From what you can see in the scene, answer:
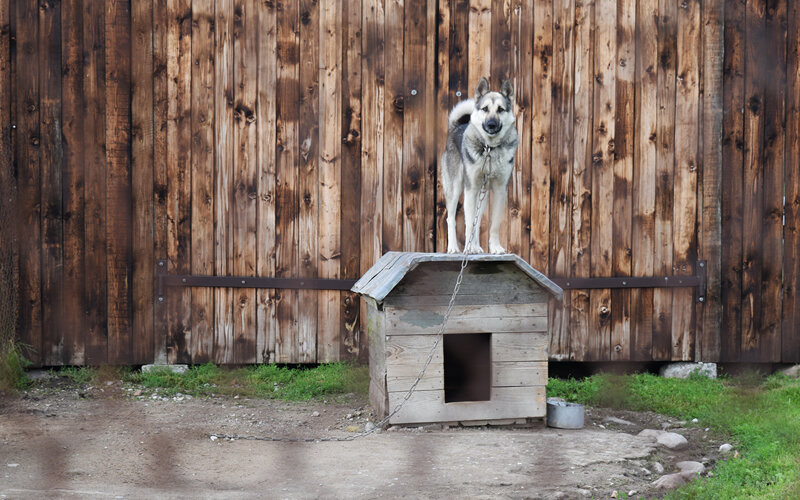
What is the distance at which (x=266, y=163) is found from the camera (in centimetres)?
569

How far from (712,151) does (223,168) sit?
340 centimetres

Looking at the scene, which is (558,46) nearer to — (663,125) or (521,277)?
(663,125)

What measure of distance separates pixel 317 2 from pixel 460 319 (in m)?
2.60

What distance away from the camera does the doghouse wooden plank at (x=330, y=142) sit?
568 centimetres

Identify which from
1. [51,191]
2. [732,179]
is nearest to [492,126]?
[732,179]

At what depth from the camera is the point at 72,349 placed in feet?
18.5

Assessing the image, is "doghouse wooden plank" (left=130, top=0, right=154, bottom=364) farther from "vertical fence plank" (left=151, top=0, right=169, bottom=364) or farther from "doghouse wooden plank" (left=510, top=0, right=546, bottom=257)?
"doghouse wooden plank" (left=510, top=0, right=546, bottom=257)

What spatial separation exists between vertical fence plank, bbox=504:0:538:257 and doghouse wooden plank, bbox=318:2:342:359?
1200 mm

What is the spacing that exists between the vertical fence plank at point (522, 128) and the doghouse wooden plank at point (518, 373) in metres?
1.45

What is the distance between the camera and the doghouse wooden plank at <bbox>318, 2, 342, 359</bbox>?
5.68 m

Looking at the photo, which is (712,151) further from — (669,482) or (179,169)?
(179,169)

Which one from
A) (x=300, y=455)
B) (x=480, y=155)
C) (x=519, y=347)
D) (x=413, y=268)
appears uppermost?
(x=480, y=155)

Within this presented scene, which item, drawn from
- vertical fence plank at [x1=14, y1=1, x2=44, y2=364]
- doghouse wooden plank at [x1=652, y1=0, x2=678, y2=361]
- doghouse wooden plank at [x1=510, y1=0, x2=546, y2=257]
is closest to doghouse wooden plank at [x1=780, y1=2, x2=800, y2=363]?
doghouse wooden plank at [x1=652, y1=0, x2=678, y2=361]

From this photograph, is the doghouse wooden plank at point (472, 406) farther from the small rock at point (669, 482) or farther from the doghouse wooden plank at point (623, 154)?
the doghouse wooden plank at point (623, 154)
